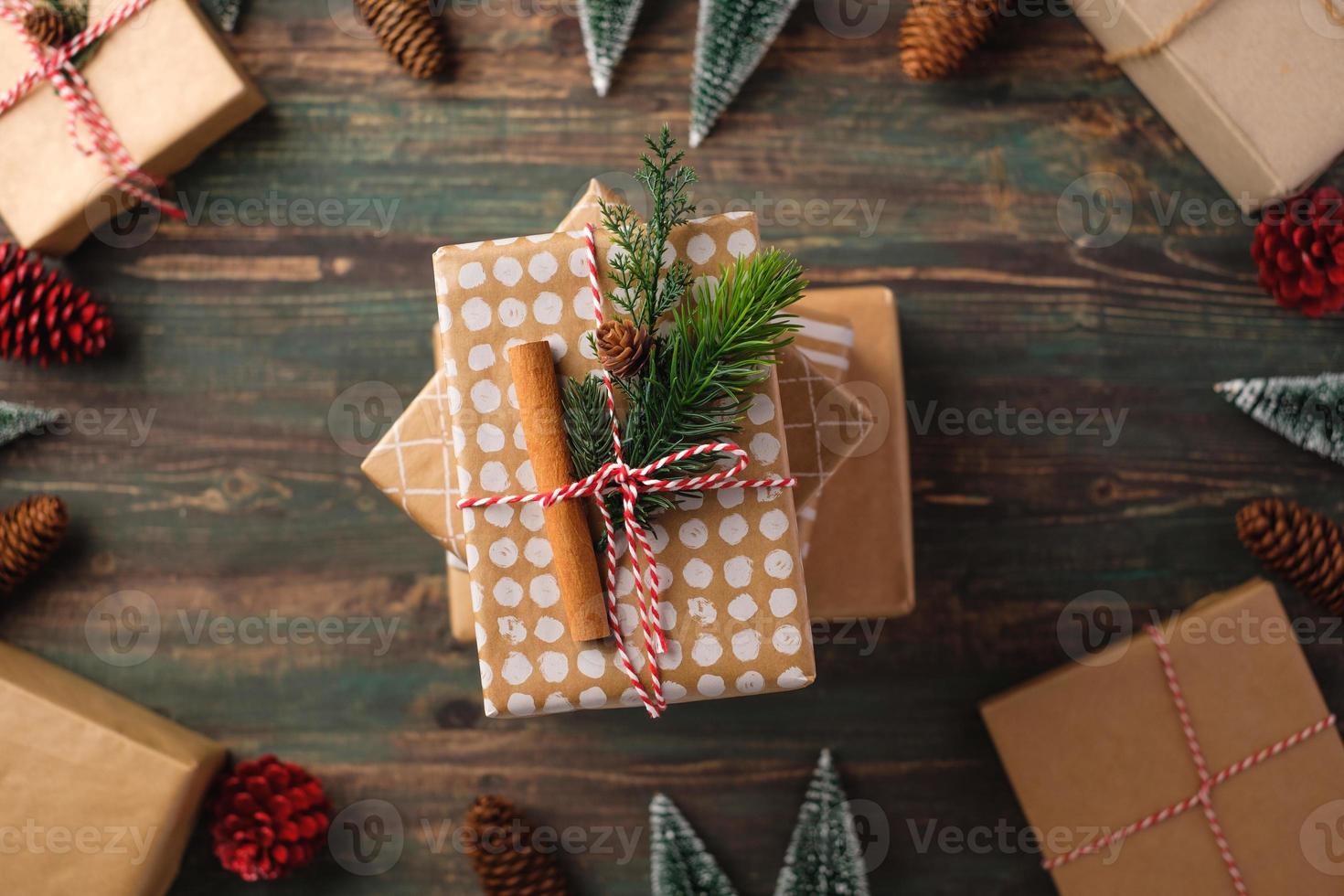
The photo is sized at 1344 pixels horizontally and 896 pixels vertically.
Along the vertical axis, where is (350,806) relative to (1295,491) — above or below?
below

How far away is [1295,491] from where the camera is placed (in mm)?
1381

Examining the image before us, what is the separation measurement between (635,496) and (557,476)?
7 centimetres

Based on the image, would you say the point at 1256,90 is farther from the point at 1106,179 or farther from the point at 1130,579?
the point at 1130,579

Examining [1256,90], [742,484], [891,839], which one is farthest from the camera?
[891,839]

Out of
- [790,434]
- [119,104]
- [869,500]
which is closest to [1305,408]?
[869,500]

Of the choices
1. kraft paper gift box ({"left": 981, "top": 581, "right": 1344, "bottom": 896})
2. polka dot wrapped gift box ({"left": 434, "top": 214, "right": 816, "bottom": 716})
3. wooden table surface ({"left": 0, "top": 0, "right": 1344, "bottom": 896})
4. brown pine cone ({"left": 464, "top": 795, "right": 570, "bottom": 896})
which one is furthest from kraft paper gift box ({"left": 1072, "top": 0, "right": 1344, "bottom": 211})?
brown pine cone ({"left": 464, "top": 795, "right": 570, "bottom": 896})

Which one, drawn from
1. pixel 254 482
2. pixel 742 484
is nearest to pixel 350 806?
pixel 254 482

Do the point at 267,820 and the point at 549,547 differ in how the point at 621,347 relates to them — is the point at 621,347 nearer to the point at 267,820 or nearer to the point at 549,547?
the point at 549,547

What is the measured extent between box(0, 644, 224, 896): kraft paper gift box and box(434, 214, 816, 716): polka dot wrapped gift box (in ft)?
2.17

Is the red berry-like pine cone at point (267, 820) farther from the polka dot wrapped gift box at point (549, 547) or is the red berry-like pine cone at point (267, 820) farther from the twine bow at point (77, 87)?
the twine bow at point (77, 87)

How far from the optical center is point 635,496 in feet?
2.62

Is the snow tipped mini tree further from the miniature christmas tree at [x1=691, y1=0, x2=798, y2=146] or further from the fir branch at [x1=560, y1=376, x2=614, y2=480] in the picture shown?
the miniature christmas tree at [x1=691, y1=0, x2=798, y2=146]

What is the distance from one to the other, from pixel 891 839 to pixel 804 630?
0.69 m

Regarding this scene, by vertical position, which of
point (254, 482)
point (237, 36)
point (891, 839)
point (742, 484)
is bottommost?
point (891, 839)
